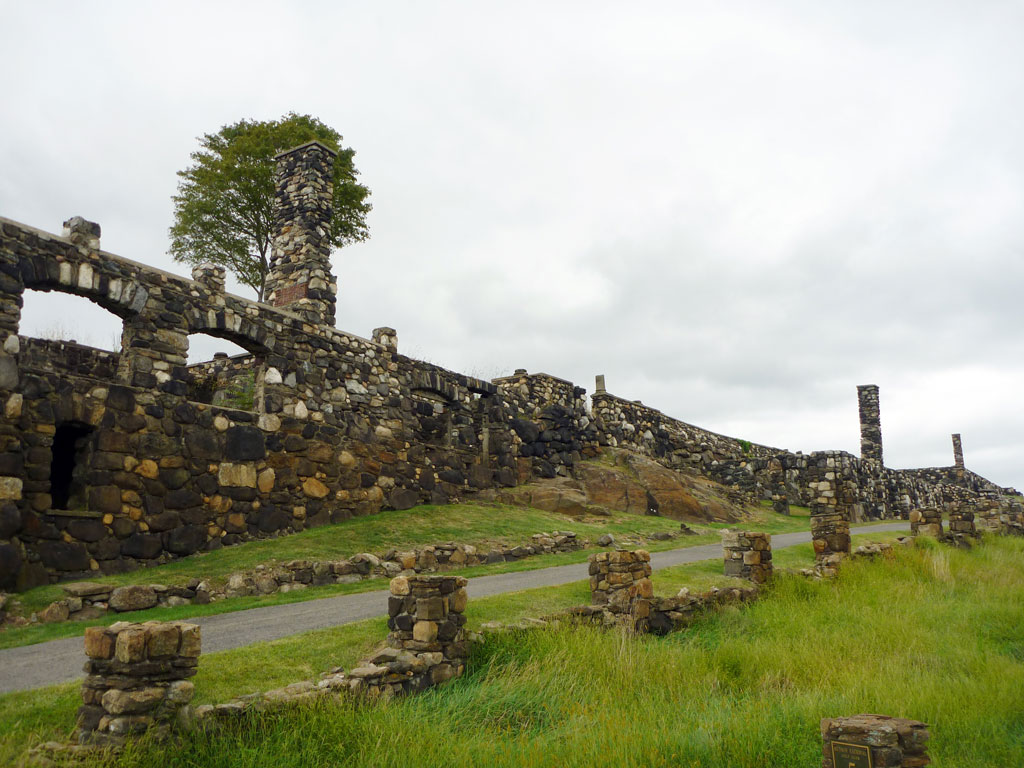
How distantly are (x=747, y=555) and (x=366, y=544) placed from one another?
6.79 meters

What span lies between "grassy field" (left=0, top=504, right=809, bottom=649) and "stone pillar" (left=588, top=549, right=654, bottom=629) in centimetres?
312

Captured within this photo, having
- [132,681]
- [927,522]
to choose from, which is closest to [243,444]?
[132,681]

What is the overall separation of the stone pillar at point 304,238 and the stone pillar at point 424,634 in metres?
9.74

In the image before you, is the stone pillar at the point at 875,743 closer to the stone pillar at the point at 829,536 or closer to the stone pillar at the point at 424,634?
the stone pillar at the point at 424,634

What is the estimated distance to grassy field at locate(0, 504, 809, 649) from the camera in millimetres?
9633

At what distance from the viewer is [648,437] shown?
93.4ft

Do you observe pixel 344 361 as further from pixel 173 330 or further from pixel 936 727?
pixel 936 727

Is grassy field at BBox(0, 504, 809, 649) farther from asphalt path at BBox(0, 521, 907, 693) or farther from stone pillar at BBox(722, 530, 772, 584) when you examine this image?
stone pillar at BBox(722, 530, 772, 584)

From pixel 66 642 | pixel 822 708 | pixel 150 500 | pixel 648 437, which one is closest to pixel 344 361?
pixel 150 500

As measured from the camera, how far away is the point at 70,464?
39.5 feet

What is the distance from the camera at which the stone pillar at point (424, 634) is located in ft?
23.7

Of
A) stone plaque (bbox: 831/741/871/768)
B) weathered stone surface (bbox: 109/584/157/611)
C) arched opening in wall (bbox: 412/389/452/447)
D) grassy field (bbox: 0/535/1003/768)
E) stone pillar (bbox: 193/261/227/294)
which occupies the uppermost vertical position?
stone pillar (bbox: 193/261/227/294)

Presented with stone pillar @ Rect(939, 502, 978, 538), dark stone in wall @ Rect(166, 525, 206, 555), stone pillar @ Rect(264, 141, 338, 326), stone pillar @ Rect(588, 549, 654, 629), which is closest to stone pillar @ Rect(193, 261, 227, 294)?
stone pillar @ Rect(264, 141, 338, 326)

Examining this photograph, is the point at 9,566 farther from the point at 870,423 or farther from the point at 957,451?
the point at 957,451
